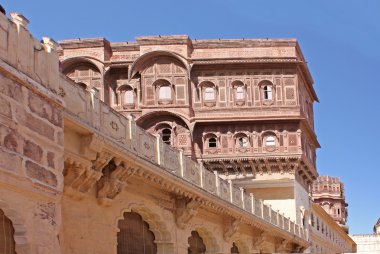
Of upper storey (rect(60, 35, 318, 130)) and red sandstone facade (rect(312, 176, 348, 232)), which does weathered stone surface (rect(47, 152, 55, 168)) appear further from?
red sandstone facade (rect(312, 176, 348, 232))

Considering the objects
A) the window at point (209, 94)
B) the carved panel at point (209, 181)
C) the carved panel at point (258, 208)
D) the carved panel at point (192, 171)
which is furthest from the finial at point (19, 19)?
the window at point (209, 94)

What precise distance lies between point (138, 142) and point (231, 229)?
9.77 m

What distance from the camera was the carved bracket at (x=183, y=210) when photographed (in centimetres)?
2156

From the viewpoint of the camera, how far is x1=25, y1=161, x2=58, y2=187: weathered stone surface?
10.2 m

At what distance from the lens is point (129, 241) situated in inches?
751

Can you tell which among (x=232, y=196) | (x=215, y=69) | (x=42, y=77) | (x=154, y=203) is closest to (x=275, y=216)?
(x=232, y=196)

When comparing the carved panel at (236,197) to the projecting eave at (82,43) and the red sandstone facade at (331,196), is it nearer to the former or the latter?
the projecting eave at (82,43)

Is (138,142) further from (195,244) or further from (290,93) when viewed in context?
(290,93)

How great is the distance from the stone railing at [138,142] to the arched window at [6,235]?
382 centimetres

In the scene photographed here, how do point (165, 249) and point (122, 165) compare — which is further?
point (165, 249)

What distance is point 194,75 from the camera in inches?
1716

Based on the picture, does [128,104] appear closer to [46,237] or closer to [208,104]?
[208,104]

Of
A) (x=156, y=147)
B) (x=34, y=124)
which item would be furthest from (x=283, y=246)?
(x=34, y=124)

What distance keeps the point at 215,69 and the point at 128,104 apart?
5747 mm
